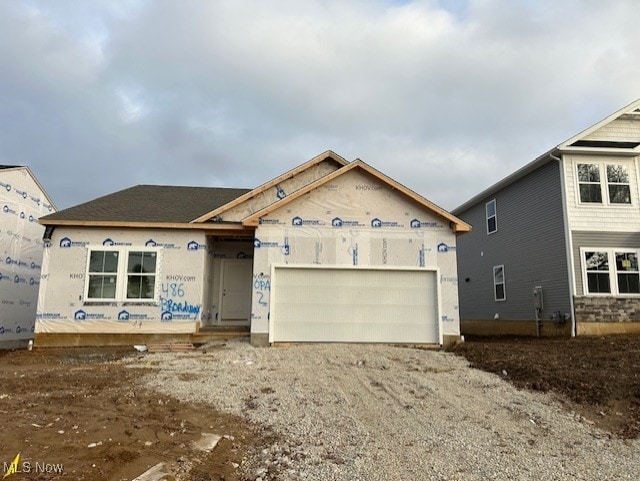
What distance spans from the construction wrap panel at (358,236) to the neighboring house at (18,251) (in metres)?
9.84

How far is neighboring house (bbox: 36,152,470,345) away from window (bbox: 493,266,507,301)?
7012 mm

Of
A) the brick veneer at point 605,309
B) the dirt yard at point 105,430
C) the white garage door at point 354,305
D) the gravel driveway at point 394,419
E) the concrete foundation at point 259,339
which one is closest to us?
the dirt yard at point 105,430

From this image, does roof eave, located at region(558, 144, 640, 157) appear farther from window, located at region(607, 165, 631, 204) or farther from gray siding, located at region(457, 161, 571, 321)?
gray siding, located at region(457, 161, 571, 321)

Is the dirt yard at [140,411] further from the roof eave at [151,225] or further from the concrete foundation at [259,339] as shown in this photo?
the roof eave at [151,225]

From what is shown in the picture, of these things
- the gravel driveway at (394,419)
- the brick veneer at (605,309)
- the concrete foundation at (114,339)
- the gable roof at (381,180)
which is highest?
the gable roof at (381,180)

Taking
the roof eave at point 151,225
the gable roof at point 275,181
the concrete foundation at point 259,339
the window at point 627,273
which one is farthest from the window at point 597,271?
the roof eave at point 151,225

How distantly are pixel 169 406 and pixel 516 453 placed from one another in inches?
181

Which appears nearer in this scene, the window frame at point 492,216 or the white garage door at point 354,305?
the white garage door at point 354,305

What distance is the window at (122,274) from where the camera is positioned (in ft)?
42.5

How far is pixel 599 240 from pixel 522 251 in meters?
2.98

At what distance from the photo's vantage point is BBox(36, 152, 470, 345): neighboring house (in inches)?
493

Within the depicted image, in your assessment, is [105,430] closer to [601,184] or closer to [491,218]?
[601,184]

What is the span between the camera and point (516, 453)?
516cm

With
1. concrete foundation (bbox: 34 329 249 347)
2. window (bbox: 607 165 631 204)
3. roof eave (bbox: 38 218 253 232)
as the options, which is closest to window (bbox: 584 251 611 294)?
window (bbox: 607 165 631 204)
